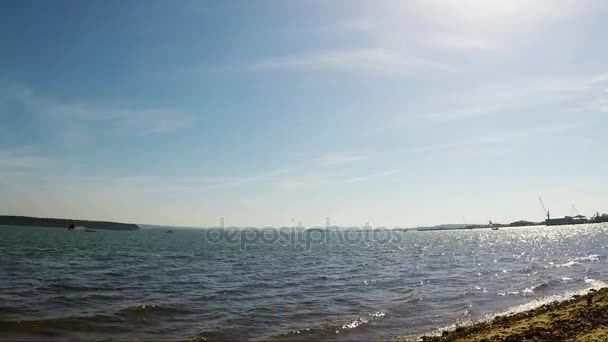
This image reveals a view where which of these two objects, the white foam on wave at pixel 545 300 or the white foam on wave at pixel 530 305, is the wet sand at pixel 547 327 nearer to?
the white foam on wave at pixel 530 305

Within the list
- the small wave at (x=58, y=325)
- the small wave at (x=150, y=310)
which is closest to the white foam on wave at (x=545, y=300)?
the small wave at (x=150, y=310)

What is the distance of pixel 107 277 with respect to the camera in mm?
36594

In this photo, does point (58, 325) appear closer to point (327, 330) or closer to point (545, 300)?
point (327, 330)

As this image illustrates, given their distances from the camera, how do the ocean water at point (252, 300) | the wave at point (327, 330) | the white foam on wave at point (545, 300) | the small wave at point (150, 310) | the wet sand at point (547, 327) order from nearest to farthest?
the wet sand at point (547, 327), the wave at point (327, 330), the ocean water at point (252, 300), the small wave at point (150, 310), the white foam on wave at point (545, 300)

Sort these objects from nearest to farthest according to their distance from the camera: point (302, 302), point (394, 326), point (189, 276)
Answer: point (394, 326) → point (302, 302) → point (189, 276)

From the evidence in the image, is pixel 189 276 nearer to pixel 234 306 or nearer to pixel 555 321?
pixel 234 306

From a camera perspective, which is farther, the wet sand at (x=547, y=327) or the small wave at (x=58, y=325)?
the small wave at (x=58, y=325)

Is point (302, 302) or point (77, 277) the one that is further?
point (77, 277)

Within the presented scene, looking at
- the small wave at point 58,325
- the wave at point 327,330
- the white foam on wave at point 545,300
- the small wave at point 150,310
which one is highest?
the small wave at point 58,325

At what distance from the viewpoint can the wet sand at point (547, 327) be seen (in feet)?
50.0

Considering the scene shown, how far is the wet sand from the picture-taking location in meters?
15.2

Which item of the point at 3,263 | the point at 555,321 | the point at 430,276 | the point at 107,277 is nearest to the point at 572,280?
the point at 430,276

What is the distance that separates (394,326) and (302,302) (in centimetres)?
769

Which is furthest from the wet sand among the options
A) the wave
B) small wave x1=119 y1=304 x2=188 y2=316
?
small wave x1=119 y1=304 x2=188 y2=316
